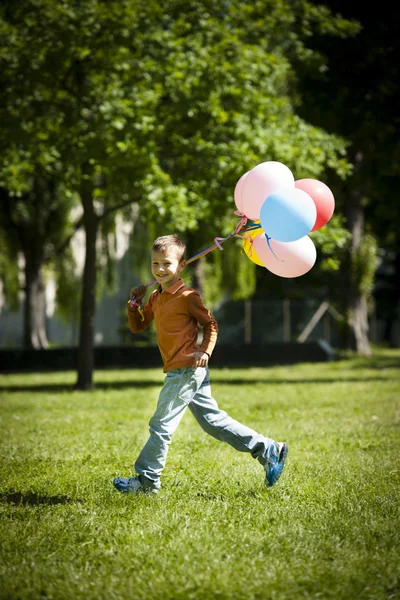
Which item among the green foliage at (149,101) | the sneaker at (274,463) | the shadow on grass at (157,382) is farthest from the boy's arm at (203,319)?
the shadow on grass at (157,382)

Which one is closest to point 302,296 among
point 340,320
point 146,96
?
point 340,320

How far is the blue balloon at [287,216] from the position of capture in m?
4.94

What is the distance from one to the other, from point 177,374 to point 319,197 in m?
1.69

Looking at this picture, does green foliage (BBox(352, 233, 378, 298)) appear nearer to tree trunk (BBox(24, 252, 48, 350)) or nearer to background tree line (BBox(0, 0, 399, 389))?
background tree line (BBox(0, 0, 399, 389))

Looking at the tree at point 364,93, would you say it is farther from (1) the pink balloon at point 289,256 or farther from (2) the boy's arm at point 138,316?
(2) the boy's arm at point 138,316

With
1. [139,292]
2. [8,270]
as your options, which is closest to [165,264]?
[139,292]

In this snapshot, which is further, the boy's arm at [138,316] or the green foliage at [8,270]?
the green foliage at [8,270]

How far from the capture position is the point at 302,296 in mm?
34656

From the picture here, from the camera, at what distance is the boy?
16.4ft

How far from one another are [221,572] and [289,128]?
37.2 ft

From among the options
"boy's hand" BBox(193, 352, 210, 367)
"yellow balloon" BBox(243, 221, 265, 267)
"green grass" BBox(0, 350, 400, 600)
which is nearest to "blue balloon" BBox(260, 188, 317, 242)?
"yellow balloon" BBox(243, 221, 265, 267)

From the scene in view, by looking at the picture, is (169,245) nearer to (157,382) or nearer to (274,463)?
(274,463)

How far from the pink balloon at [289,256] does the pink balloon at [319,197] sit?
0.84 feet

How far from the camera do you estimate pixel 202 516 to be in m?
4.56
